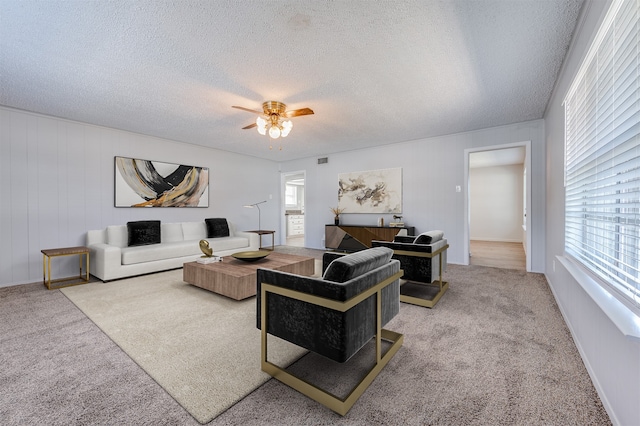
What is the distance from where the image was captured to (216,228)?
562 centimetres

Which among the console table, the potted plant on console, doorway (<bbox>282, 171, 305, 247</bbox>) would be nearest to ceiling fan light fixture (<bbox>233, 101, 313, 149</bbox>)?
A: the console table

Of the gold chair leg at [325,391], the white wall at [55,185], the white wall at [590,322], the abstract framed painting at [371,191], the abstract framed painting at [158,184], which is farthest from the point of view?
the abstract framed painting at [371,191]

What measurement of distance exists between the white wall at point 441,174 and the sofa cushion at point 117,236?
430 cm

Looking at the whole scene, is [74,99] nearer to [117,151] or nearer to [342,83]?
[117,151]

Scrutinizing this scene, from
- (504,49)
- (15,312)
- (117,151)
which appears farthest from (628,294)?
(117,151)

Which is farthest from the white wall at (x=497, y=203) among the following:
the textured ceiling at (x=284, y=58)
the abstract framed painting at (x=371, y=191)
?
the textured ceiling at (x=284, y=58)

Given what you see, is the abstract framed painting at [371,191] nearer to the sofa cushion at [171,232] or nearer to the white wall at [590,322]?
the white wall at [590,322]

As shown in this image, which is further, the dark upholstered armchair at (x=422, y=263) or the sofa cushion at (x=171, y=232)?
the sofa cushion at (x=171, y=232)

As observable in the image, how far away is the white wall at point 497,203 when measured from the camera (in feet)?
27.6

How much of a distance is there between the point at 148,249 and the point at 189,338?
272cm

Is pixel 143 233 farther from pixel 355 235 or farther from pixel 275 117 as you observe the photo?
pixel 355 235

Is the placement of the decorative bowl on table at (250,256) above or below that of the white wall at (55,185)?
below

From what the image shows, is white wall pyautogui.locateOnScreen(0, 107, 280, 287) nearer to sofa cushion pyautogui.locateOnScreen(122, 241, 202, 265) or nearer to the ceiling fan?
sofa cushion pyautogui.locateOnScreen(122, 241, 202, 265)

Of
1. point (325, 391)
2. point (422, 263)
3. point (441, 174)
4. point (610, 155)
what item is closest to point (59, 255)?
point (325, 391)
